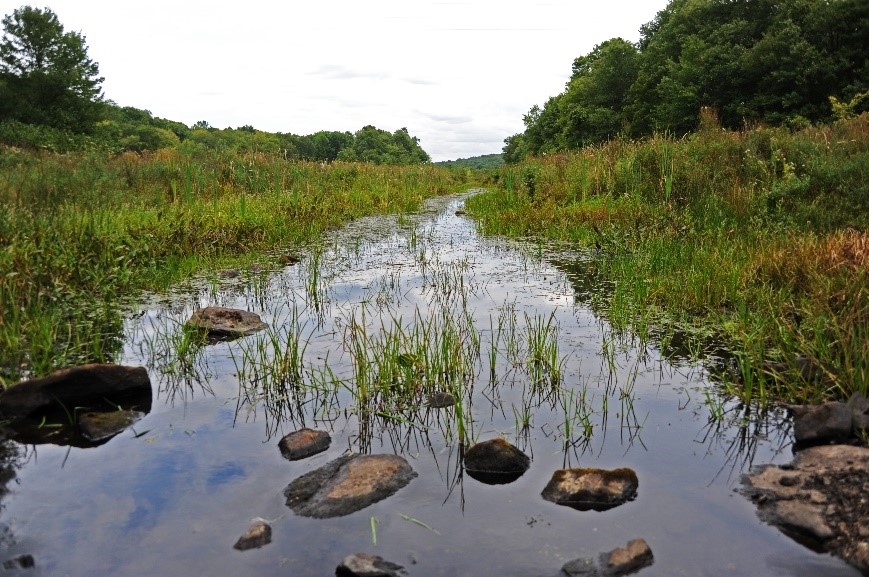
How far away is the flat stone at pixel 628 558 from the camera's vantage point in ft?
7.82

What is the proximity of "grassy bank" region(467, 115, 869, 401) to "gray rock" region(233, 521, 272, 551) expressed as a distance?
309 cm

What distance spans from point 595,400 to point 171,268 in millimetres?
5791

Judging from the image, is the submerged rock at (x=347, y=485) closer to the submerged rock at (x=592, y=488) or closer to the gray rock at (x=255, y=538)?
the gray rock at (x=255, y=538)

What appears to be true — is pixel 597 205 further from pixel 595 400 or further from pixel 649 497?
pixel 649 497

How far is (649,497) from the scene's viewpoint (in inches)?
115

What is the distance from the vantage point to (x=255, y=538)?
2.61 m

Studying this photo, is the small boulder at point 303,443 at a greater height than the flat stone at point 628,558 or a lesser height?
greater

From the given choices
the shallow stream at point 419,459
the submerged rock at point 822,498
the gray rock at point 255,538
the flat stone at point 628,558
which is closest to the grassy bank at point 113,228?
the shallow stream at point 419,459

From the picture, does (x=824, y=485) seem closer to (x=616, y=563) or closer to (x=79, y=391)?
(x=616, y=563)

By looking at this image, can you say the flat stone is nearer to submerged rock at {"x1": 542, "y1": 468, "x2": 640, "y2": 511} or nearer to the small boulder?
submerged rock at {"x1": 542, "y1": 468, "x2": 640, "y2": 511}

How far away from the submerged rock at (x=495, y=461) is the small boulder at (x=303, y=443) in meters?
0.87

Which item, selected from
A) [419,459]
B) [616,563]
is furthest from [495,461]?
[616,563]

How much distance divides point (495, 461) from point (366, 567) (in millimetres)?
1064

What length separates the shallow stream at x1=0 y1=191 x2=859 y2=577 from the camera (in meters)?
2.54
